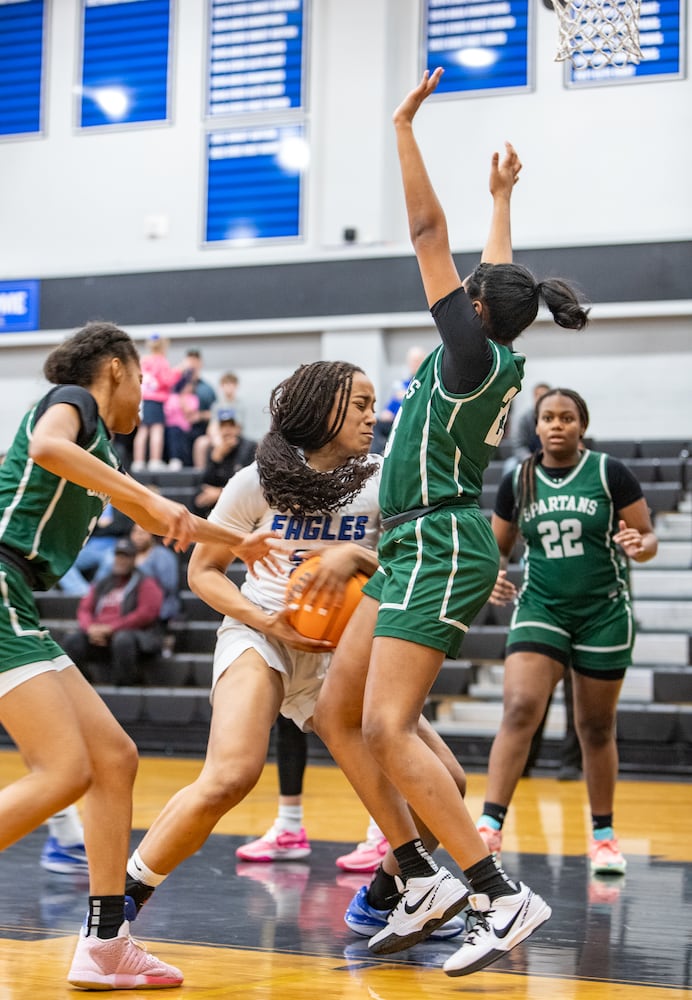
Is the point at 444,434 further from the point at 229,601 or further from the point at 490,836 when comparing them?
the point at 490,836

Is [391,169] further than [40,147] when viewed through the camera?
No

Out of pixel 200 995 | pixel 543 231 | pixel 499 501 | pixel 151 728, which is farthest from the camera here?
pixel 543 231

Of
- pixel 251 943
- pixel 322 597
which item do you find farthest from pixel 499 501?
pixel 251 943

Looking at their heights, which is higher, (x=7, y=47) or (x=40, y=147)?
(x=7, y=47)

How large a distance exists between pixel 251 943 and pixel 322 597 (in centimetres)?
101

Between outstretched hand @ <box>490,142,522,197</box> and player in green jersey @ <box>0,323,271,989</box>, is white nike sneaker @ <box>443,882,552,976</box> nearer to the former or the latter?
player in green jersey @ <box>0,323,271,989</box>

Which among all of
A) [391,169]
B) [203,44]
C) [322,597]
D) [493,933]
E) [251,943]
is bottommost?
[251,943]

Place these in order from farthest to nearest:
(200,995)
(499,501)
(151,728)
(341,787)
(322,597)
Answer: (151,728)
(341,787)
(499,501)
(322,597)
(200,995)

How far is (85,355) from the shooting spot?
3381 millimetres

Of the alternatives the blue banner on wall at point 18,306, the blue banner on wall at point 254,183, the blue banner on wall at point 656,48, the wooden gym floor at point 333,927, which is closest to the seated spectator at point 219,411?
the blue banner on wall at point 254,183

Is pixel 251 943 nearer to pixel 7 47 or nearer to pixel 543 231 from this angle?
pixel 543 231

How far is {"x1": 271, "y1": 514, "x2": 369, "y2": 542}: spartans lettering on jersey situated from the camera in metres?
3.82

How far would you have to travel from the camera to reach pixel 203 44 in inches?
625

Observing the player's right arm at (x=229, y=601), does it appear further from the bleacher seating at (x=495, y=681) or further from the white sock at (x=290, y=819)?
the bleacher seating at (x=495, y=681)
